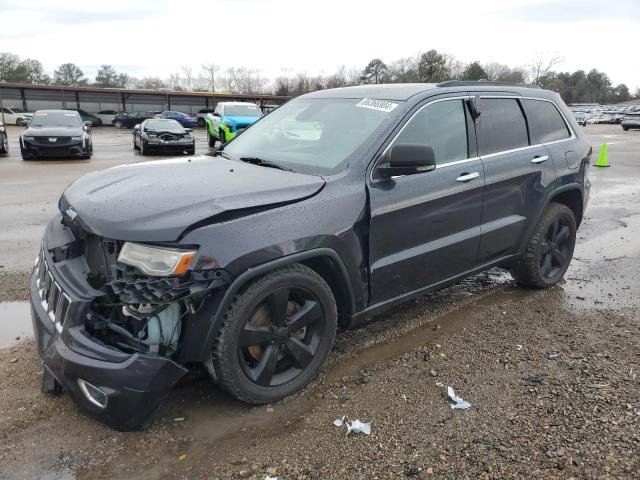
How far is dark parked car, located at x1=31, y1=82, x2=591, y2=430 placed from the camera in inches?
100

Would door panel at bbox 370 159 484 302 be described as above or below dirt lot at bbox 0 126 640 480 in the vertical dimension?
above

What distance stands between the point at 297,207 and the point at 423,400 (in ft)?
4.55

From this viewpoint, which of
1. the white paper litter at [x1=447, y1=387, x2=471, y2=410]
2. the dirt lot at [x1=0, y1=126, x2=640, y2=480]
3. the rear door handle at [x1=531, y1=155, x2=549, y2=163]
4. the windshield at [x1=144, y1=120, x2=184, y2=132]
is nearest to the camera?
the dirt lot at [x1=0, y1=126, x2=640, y2=480]

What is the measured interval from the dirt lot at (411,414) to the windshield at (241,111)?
55.2 feet

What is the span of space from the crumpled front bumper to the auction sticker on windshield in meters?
2.21

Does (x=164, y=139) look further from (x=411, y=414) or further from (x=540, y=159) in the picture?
(x=411, y=414)

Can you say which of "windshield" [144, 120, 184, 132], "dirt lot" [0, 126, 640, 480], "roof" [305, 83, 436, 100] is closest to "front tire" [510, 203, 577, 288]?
"dirt lot" [0, 126, 640, 480]

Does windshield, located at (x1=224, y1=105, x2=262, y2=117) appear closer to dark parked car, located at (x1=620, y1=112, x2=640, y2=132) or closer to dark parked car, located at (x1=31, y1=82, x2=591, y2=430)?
dark parked car, located at (x1=31, y1=82, x2=591, y2=430)

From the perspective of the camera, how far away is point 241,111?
20.2m

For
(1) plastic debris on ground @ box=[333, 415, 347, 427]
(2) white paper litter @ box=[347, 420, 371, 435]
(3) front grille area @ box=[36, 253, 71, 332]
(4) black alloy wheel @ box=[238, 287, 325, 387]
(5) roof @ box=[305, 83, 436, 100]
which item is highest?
(5) roof @ box=[305, 83, 436, 100]

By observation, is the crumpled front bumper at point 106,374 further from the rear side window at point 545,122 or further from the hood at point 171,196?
the rear side window at point 545,122

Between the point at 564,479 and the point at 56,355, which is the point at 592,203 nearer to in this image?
the point at 564,479

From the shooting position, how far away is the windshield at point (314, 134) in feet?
11.4

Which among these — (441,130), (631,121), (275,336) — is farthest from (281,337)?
(631,121)
